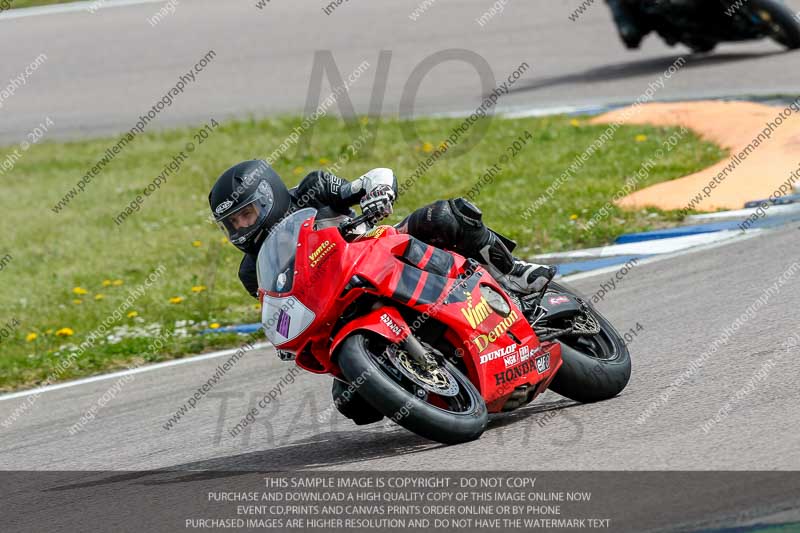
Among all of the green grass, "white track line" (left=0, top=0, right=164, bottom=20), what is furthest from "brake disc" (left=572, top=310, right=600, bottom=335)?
"white track line" (left=0, top=0, right=164, bottom=20)

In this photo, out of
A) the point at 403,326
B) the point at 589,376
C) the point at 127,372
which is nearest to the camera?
the point at 403,326

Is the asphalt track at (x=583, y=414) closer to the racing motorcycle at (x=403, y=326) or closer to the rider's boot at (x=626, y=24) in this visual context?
the racing motorcycle at (x=403, y=326)

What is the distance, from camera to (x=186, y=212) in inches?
563

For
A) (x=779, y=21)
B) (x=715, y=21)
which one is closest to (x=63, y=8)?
(x=715, y=21)

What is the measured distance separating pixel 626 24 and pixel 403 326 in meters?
13.2

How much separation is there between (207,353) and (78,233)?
5095 millimetres

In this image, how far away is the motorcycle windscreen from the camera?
5.64m

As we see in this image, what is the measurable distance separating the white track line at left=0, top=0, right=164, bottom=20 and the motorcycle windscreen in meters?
21.0

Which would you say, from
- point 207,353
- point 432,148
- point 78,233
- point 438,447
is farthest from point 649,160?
point 438,447

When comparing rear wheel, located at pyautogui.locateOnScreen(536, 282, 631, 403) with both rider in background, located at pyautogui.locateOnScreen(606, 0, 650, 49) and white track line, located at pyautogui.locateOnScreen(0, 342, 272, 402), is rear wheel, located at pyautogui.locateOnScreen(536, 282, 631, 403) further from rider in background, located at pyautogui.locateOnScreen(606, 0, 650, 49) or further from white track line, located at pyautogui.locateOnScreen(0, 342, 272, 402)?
rider in background, located at pyautogui.locateOnScreen(606, 0, 650, 49)

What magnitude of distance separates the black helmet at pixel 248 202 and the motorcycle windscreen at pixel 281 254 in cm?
9

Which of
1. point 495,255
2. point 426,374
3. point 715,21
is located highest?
point 495,255

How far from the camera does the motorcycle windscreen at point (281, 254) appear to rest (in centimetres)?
564

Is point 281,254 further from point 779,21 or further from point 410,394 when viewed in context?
point 779,21
